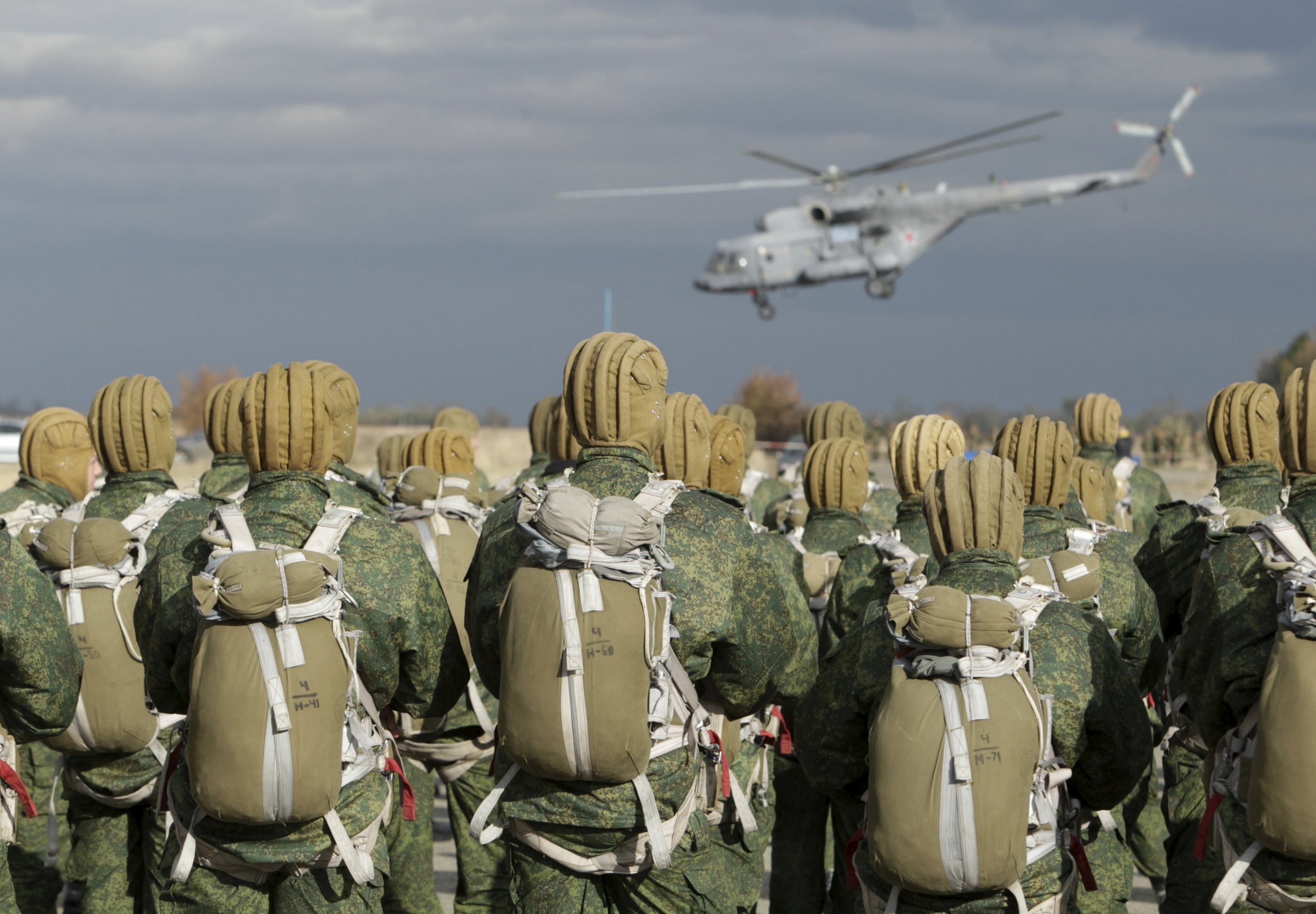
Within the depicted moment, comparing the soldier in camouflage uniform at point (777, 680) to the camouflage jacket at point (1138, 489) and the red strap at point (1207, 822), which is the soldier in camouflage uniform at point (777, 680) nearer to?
the red strap at point (1207, 822)

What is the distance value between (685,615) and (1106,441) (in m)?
6.77

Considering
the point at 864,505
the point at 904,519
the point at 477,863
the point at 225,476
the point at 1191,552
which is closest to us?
the point at 1191,552

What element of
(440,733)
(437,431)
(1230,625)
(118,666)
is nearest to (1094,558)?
(1230,625)

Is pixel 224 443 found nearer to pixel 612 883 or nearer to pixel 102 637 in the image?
pixel 102 637

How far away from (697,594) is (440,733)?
104 inches

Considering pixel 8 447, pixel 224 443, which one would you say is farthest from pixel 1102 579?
pixel 8 447

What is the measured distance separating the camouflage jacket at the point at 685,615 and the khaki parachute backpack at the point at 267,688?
471 millimetres

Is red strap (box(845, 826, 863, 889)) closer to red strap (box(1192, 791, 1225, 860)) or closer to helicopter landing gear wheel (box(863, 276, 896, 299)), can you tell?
red strap (box(1192, 791, 1225, 860))

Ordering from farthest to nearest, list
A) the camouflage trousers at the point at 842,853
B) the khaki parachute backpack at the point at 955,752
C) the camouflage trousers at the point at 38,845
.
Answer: the camouflage trousers at the point at 38,845 → the camouflage trousers at the point at 842,853 → the khaki parachute backpack at the point at 955,752

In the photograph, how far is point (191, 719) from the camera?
387 cm

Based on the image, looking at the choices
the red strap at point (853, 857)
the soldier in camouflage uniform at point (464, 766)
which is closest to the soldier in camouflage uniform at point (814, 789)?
the red strap at point (853, 857)

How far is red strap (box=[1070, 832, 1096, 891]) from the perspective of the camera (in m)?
4.12

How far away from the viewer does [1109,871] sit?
5.22 meters

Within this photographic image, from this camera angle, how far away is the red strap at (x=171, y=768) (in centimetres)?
432
